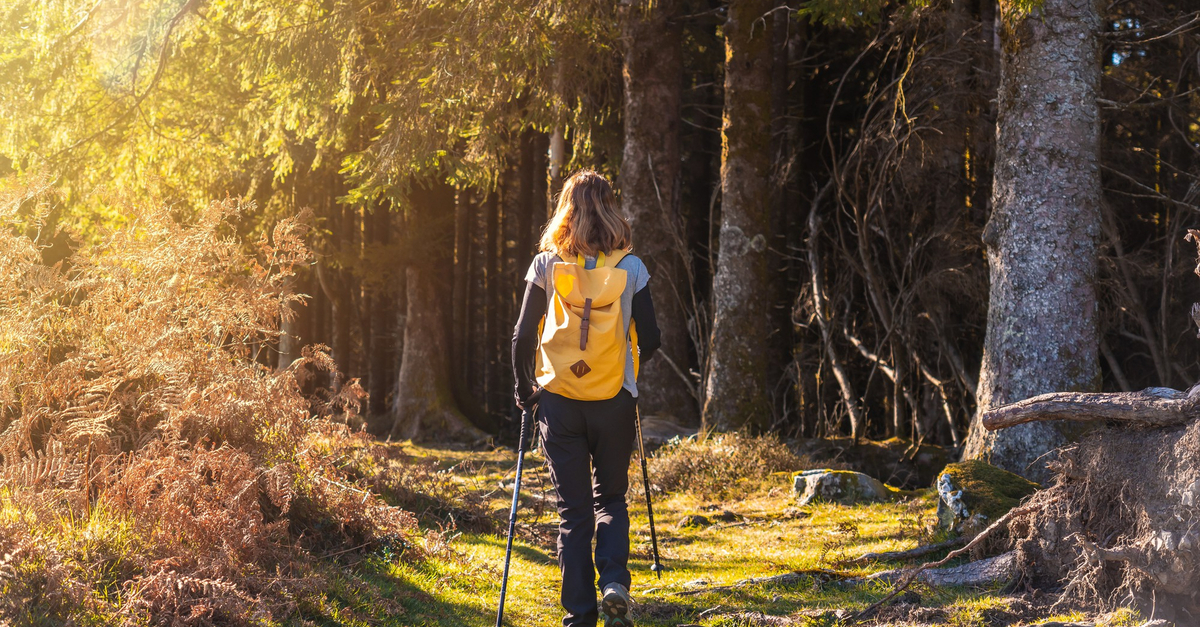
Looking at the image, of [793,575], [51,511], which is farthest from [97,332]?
[793,575]

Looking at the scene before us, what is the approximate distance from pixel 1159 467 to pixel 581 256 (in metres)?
2.95

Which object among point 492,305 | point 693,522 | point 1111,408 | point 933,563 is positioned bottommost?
point 693,522

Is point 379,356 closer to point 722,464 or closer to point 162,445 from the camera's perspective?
point 722,464

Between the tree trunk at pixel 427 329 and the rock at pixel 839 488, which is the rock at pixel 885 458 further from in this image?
the tree trunk at pixel 427 329

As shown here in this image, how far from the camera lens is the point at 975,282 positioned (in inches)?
426

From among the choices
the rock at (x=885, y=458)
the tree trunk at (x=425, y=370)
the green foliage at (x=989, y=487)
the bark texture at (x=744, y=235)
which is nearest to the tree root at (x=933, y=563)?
the green foliage at (x=989, y=487)

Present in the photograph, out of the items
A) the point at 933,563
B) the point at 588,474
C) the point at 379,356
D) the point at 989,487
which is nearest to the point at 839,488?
the point at 989,487

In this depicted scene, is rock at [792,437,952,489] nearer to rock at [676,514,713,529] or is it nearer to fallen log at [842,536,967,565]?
rock at [676,514,713,529]

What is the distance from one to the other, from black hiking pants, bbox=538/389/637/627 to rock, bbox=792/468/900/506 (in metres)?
4.27

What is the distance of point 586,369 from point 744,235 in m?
6.52

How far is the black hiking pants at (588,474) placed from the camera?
4.46 meters

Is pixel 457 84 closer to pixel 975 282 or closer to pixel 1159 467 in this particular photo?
pixel 975 282

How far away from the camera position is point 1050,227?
23.3 ft

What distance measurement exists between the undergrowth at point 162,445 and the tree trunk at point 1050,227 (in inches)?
179
